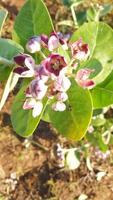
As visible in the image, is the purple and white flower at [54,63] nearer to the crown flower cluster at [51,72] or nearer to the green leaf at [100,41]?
the crown flower cluster at [51,72]

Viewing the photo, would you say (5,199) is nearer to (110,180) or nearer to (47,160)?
(47,160)

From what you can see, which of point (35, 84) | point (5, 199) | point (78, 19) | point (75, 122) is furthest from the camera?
point (78, 19)

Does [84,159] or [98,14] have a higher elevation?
[98,14]

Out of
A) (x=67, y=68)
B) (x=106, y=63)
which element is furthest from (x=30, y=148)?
(x=67, y=68)

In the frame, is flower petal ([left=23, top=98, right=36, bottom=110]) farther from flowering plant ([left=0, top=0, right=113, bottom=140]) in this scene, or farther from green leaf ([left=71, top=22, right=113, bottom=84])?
green leaf ([left=71, top=22, right=113, bottom=84])

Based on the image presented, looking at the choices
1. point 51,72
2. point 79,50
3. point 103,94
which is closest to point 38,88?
point 51,72

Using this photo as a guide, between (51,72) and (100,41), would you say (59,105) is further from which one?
(100,41)
